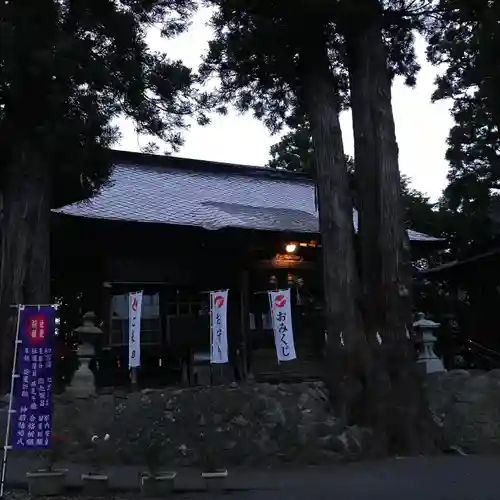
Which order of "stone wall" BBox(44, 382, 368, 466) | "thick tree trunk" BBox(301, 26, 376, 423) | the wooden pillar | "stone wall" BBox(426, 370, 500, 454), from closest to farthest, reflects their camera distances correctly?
"stone wall" BBox(44, 382, 368, 466) < "thick tree trunk" BBox(301, 26, 376, 423) < "stone wall" BBox(426, 370, 500, 454) < the wooden pillar

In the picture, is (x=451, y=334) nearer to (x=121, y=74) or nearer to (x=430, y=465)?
(x=430, y=465)

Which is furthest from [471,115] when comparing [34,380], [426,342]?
[34,380]

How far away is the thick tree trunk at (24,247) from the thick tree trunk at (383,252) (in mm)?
4975

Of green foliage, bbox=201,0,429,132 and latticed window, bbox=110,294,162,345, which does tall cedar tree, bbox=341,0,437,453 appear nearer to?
green foliage, bbox=201,0,429,132

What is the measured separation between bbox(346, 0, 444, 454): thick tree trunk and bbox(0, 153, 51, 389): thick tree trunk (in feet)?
16.3

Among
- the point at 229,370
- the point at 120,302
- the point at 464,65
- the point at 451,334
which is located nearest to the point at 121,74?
the point at 120,302

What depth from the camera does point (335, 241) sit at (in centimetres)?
1018

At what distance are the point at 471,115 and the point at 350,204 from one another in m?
10.0

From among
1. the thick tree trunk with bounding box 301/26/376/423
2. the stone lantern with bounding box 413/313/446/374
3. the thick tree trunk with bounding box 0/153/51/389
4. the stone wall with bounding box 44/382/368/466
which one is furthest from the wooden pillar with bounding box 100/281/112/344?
the stone lantern with bounding box 413/313/446/374

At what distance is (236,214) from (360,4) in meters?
6.13

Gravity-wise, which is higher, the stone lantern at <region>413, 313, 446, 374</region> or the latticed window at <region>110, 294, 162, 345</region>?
the latticed window at <region>110, 294, 162, 345</region>

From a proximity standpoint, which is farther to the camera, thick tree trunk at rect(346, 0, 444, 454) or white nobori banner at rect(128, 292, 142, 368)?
white nobori banner at rect(128, 292, 142, 368)

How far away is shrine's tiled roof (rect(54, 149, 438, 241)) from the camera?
45.2 feet

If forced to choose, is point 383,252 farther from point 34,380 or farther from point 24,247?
point 24,247
